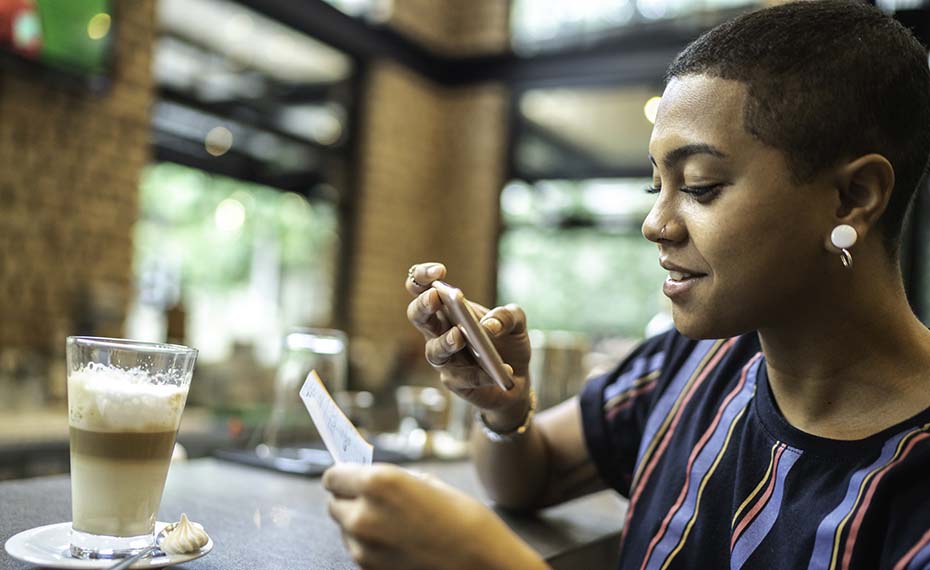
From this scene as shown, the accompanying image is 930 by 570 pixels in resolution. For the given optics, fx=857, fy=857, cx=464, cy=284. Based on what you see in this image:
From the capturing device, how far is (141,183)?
3998mm

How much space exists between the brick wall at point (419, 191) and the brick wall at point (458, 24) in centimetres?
30

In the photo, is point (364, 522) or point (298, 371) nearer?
point (364, 522)

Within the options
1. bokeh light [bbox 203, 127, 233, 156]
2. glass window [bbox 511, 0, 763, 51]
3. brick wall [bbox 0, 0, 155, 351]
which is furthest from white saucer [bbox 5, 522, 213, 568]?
glass window [bbox 511, 0, 763, 51]

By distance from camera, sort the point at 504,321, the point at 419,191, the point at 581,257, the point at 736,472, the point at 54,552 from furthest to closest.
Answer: the point at 419,191, the point at 581,257, the point at 504,321, the point at 736,472, the point at 54,552

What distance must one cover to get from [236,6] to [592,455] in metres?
4.23

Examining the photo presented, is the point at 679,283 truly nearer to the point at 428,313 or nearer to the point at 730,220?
the point at 730,220

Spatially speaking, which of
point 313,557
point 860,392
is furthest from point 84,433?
point 860,392

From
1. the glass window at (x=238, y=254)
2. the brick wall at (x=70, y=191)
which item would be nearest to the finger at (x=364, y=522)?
the brick wall at (x=70, y=191)

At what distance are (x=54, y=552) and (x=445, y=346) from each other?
0.46m

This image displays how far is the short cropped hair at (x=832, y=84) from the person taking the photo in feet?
Answer: 2.80

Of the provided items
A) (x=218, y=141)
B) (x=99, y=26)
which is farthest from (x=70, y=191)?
(x=218, y=141)

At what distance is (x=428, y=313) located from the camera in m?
1.00

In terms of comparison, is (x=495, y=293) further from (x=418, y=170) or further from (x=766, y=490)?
(x=766, y=490)

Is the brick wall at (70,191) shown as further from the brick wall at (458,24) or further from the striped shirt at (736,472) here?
the striped shirt at (736,472)
